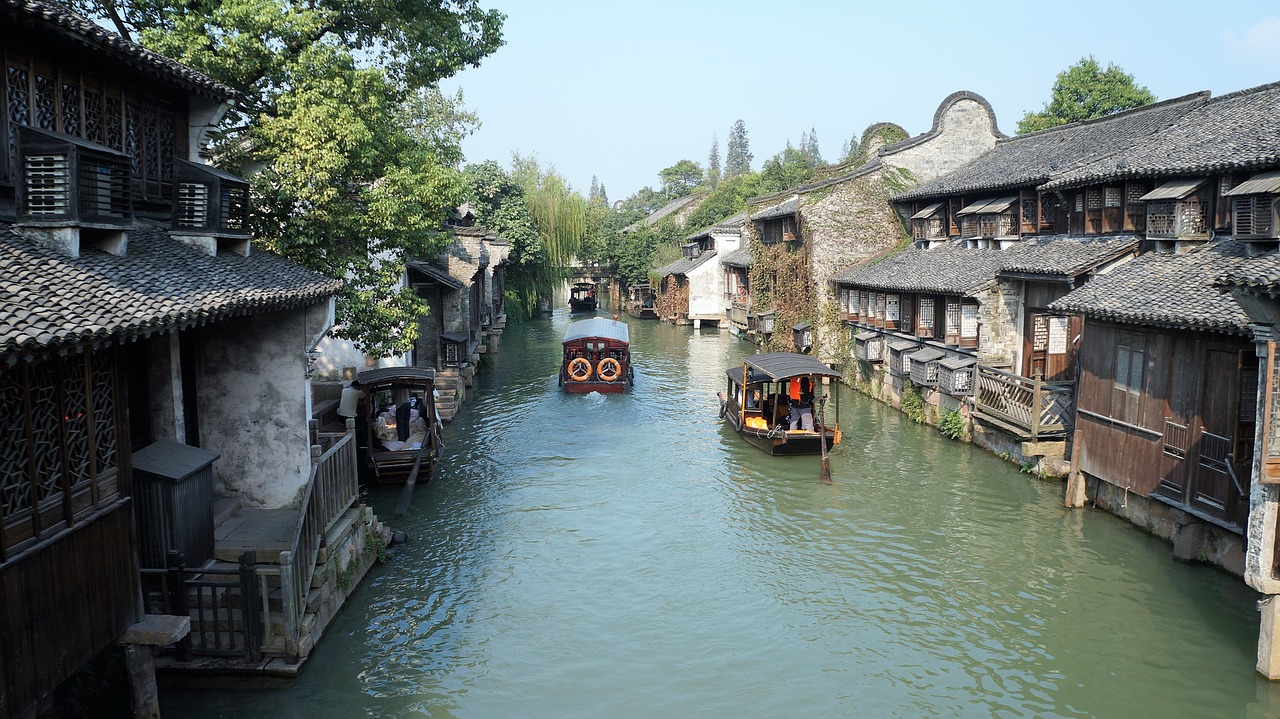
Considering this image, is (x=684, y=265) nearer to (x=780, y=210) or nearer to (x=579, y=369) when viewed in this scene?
(x=780, y=210)

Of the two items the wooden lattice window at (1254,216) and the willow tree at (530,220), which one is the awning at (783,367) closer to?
the wooden lattice window at (1254,216)

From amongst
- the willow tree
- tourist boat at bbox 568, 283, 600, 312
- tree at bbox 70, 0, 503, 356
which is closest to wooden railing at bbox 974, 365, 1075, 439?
tree at bbox 70, 0, 503, 356

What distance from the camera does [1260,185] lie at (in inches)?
555

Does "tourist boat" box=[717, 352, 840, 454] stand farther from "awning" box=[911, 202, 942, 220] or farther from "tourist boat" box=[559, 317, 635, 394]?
"awning" box=[911, 202, 942, 220]

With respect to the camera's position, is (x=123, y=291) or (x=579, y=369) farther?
(x=579, y=369)

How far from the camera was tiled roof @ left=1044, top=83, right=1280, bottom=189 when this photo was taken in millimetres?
15375

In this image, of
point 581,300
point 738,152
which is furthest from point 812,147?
point 581,300

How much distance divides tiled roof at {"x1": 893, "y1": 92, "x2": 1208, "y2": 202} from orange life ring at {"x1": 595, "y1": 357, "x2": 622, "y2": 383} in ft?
39.3

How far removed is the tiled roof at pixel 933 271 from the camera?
23172mm

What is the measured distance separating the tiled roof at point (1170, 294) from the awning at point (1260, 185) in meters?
1.07

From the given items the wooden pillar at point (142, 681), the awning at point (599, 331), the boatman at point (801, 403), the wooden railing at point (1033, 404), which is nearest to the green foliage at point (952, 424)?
the wooden railing at point (1033, 404)

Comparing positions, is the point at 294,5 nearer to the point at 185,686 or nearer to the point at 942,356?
the point at 185,686

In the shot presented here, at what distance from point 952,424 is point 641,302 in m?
41.3

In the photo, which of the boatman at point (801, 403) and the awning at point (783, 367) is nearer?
the awning at point (783, 367)
